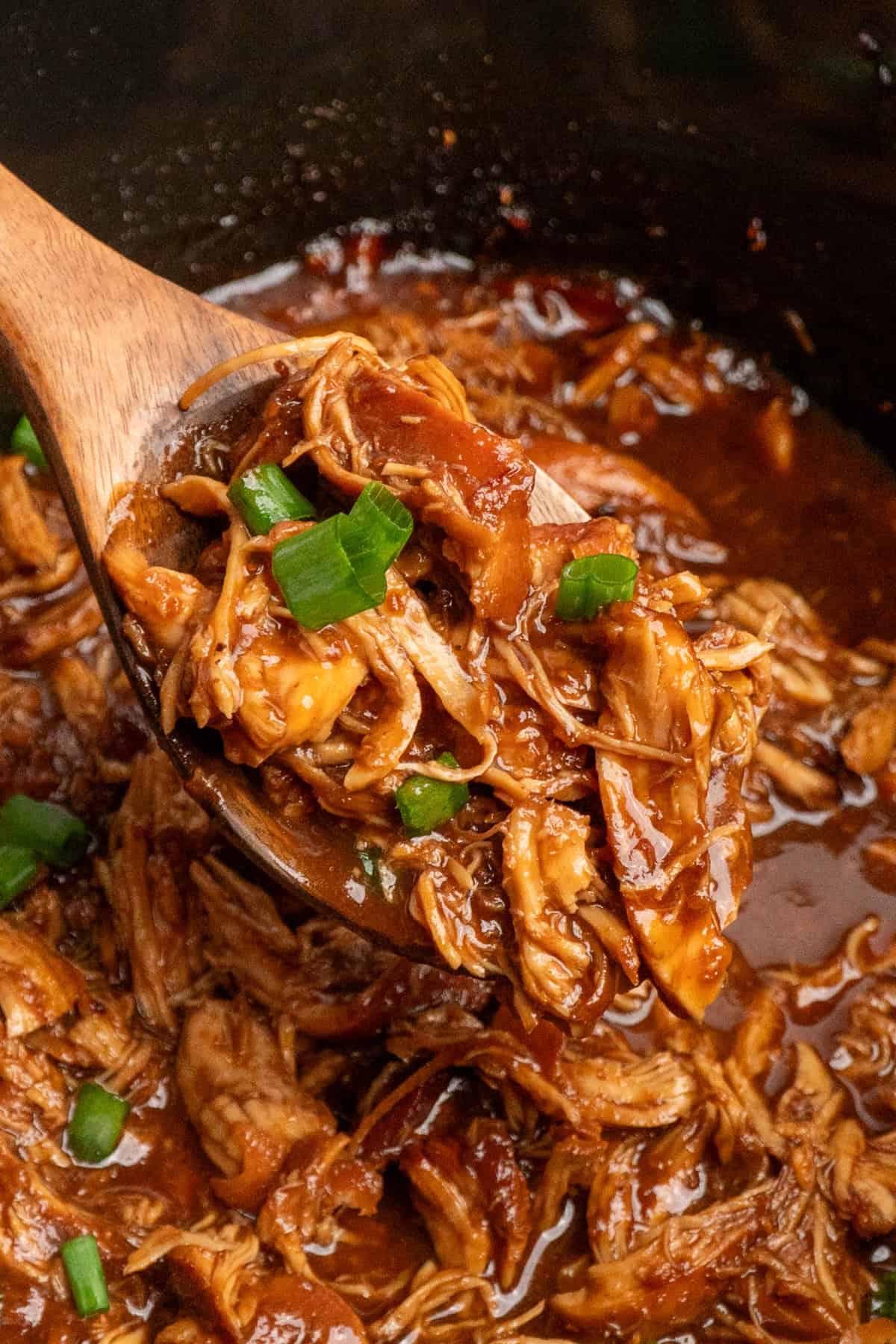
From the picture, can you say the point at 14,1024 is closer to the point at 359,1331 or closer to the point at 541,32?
the point at 359,1331

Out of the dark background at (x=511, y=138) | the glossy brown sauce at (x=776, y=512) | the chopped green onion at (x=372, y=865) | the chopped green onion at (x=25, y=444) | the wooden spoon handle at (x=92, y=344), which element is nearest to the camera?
the chopped green onion at (x=372, y=865)

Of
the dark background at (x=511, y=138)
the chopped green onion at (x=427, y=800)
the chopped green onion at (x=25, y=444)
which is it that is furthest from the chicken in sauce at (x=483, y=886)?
the dark background at (x=511, y=138)

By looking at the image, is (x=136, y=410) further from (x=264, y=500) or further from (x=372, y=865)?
(x=372, y=865)

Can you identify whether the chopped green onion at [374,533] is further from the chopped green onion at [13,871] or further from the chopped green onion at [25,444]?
the chopped green onion at [25,444]

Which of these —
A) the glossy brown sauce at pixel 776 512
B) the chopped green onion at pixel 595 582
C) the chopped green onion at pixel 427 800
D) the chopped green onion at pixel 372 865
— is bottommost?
the glossy brown sauce at pixel 776 512

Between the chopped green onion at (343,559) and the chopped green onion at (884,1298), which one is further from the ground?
the chopped green onion at (343,559)

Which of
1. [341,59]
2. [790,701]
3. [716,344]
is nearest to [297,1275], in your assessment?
[790,701]

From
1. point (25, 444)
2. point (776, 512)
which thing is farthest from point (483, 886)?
point (25, 444)
